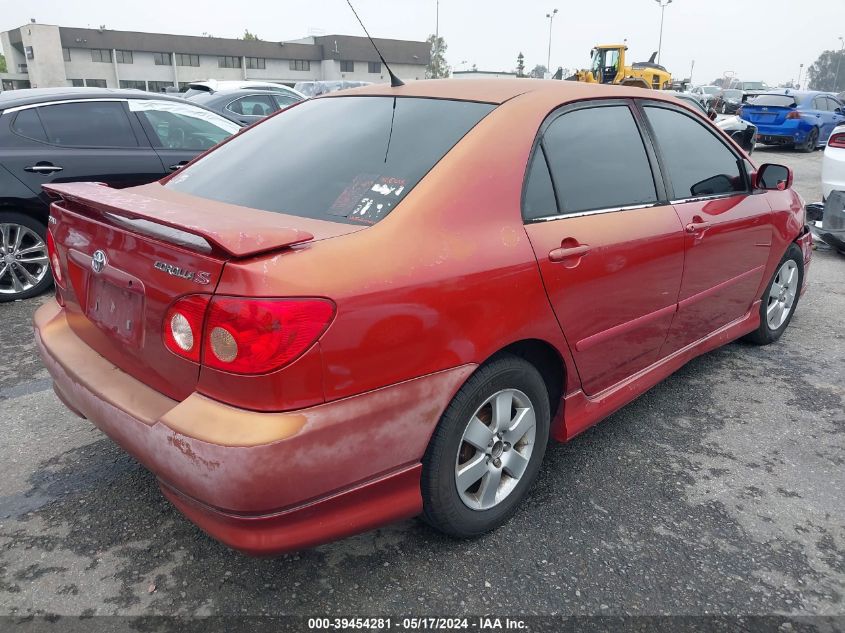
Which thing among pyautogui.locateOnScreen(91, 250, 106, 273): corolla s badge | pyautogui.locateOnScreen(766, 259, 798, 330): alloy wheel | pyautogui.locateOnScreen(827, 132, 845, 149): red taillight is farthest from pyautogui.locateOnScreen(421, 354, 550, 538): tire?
pyautogui.locateOnScreen(827, 132, 845, 149): red taillight

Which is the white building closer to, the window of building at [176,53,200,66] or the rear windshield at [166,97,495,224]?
the window of building at [176,53,200,66]

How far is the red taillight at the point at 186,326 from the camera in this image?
1.76 metres

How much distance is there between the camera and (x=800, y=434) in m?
3.19

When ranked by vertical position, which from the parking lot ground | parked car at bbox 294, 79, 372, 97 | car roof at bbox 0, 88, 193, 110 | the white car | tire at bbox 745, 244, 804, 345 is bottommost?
the parking lot ground

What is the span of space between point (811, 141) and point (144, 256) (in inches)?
787

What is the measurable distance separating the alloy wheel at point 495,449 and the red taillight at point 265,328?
2.34ft

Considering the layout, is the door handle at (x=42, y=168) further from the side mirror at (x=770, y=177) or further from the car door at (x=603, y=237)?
the side mirror at (x=770, y=177)

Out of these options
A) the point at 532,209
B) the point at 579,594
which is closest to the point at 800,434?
the point at 579,594

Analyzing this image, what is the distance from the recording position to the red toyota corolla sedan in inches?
68.0

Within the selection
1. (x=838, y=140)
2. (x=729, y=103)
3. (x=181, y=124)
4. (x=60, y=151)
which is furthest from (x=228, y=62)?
(x=838, y=140)

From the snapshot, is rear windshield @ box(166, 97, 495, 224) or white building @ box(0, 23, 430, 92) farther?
white building @ box(0, 23, 430, 92)

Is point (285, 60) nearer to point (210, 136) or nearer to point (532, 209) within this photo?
point (210, 136)

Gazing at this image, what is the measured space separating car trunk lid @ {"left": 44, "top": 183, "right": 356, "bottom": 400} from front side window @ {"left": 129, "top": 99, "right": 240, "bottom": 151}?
11.6 feet

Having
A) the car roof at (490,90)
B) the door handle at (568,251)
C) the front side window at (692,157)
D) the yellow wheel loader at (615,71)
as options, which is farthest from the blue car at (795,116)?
the door handle at (568,251)
